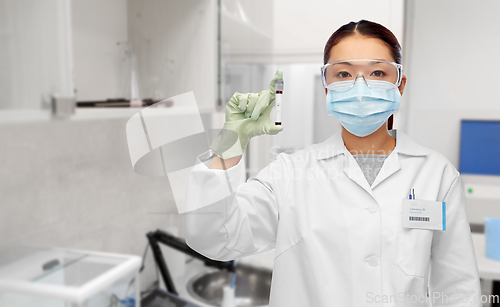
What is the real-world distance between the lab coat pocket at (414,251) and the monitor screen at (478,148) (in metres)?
0.68

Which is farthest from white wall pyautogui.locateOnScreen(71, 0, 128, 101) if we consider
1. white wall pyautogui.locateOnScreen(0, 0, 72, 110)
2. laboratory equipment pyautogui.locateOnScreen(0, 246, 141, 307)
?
laboratory equipment pyautogui.locateOnScreen(0, 246, 141, 307)

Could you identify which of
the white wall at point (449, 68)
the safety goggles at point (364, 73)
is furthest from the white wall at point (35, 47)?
the white wall at point (449, 68)

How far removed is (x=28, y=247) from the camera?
0.90 m

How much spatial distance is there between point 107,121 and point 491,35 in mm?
1230

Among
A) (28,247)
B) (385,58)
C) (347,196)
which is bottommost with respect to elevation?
(28,247)

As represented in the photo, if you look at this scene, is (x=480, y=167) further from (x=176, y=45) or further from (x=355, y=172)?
(x=176, y=45)

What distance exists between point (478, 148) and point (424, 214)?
767 millimetres

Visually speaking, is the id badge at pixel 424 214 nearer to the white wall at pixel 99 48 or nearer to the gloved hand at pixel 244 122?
the gloved hand at pixel 244 122

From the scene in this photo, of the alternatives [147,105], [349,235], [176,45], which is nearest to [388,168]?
[349,235]

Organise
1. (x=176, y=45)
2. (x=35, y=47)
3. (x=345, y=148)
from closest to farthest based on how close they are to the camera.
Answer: (x=35, y=47) → (x=345, y=148) → (x=176, y=45)

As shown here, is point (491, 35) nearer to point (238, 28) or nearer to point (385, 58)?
point (385, 58)

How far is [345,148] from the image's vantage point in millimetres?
933

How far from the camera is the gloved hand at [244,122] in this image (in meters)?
0.79

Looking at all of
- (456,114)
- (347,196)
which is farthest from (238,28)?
(456,114)
